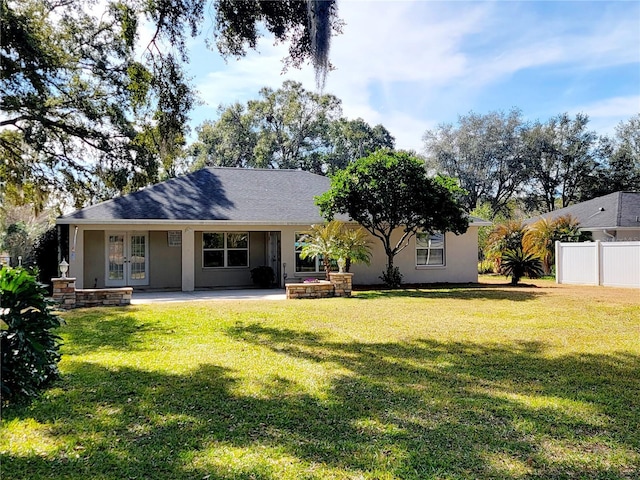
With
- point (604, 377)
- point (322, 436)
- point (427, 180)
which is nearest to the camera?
point (322, 436)

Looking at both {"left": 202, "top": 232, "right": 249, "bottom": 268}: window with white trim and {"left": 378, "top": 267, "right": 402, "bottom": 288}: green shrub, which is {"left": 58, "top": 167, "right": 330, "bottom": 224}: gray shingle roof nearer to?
{"left": 202, "top": 232, "right": 249, "bottom": 268}: window with white trim

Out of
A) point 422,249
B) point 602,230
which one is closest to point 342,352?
point 422,249

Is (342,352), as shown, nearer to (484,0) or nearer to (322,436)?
(322,436)

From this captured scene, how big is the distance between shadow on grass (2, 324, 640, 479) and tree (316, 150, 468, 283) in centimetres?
908

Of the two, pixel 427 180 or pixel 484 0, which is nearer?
pixel 484 0

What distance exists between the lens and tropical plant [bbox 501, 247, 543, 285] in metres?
17.9

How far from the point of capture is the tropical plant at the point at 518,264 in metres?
17.9

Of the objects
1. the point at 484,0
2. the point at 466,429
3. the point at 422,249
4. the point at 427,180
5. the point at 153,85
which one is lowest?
the point at 466,429

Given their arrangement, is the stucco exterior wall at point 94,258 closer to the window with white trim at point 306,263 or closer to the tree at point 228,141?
the window with white trim at point 306,263

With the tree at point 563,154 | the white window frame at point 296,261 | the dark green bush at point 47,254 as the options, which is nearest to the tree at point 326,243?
the white window frame at point 296,261

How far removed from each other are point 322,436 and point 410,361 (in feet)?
8.94

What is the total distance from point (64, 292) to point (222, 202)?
6741mm

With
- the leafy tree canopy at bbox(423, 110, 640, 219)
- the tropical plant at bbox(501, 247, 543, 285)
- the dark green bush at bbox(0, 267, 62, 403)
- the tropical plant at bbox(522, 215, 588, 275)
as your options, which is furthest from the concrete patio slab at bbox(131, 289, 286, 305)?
the leafy tree canopy at bbox(423, 110, 640, 219)

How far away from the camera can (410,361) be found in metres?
6.22
